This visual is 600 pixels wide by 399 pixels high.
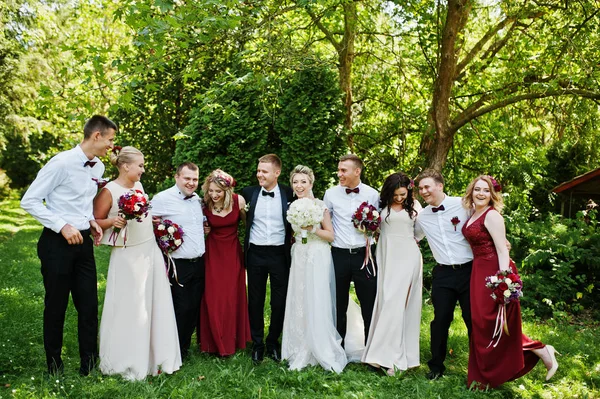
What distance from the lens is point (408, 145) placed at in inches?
501

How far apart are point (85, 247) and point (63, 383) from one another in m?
1.26

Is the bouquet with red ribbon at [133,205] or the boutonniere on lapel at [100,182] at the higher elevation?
the boutonniere on lapel at [100,182]

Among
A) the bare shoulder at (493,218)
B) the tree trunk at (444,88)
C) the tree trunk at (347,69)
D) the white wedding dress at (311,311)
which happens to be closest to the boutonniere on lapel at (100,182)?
the white wedding dress at (311,311)

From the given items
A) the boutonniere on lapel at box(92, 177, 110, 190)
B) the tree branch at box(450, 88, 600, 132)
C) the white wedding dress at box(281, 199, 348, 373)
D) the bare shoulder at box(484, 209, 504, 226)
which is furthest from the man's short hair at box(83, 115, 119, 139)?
the tree branch at box(450, 88, 600, 132)

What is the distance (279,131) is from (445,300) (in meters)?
5.38

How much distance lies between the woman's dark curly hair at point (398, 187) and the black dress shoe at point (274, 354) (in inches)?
80.9

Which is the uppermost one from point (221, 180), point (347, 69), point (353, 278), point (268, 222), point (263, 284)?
point (347, 69)

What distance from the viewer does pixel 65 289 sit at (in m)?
5.00

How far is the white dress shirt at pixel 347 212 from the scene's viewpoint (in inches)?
236

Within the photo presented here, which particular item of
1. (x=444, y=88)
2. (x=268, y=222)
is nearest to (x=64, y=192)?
(x=268, y=222)

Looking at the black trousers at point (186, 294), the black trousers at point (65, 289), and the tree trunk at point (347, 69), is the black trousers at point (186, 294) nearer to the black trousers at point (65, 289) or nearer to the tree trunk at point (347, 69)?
the black trousers at point (65, 289)

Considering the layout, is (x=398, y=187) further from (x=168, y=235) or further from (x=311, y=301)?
(x=168, y=235)

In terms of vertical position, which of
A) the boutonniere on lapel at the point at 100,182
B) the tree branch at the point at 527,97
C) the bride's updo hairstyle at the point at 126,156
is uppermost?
the tree branch at the point at 527,97

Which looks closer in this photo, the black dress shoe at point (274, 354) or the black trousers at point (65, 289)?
the black trousers at point (65, 289)
